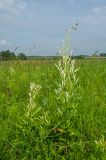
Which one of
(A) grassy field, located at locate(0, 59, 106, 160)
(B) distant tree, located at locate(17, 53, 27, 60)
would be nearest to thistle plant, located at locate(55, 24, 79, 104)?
(A) grassy field, located at locate(0, 59, 106, 160)

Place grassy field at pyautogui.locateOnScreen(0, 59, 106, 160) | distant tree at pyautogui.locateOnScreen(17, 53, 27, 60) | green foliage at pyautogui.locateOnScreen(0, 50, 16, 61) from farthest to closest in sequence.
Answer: green foliage at pyautogui.locateOnScreen(0, 50, 16, 61) → distant tree at pyautogui.locateOnScreen(17, 53, 27, 60) → grassy field at pyautogui.locateOnScreen(0, 59, 106, 160)

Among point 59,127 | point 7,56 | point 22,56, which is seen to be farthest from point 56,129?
point 7,56

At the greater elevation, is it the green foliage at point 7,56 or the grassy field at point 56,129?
the green foliage at point 7,56

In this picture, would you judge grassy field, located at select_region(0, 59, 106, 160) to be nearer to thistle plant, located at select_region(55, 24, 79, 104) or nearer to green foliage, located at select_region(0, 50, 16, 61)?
thistle plant, located at select_region(55, 24, 79, 104)

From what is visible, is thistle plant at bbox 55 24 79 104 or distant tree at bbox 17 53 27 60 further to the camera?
distant tree at bbox 17 53 27 60

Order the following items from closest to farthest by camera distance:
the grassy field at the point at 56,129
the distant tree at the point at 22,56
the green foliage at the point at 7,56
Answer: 1. the grassy field at the point at 56,129
2. the distant tree at the point at 22,56
3. the green foliage at the point at 7,56

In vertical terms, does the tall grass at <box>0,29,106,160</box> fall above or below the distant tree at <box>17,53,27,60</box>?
below

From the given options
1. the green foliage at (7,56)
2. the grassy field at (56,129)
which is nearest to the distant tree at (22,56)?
the green foliage at (7,56)

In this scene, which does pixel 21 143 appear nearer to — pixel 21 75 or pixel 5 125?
pixel 5 125

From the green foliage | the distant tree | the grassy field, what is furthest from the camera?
the green foliage

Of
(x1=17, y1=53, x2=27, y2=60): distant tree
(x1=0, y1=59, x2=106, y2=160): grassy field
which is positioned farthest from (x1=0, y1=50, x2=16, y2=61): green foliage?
(x1=0, y1=59, x2=106, y2=160): grassy field

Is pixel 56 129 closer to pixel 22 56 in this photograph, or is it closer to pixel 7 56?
pixel 22 56

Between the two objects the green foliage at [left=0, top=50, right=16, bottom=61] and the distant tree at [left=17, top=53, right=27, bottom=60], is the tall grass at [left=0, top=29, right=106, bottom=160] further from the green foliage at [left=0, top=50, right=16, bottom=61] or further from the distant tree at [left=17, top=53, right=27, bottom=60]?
the green foliage at [left=0, top=50, right=16, bottom=61]

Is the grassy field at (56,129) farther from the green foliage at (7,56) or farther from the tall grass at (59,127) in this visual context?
the green foliage at (7,56)
